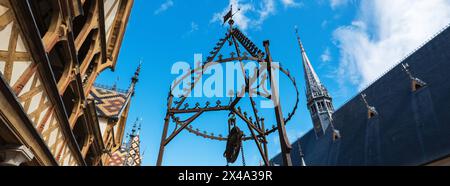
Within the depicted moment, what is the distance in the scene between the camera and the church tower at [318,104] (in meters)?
36.8

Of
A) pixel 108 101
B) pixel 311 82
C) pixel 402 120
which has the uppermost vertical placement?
pixel 311 82

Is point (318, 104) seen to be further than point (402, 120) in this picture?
Yes

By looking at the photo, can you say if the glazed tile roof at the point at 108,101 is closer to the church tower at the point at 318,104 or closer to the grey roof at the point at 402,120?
the grey roof at the point at 402,120

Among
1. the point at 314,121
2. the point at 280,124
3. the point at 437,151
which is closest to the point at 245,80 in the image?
the point at 280,124

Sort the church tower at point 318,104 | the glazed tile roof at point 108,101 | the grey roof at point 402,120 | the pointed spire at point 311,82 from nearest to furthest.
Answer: the glazed tile roof at point 108,101 → the grey roof at point 402,120 → the church tower at point 318,104 → the pointed spire at point 311,82

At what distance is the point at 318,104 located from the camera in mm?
39844

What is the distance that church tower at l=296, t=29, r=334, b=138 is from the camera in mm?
36750

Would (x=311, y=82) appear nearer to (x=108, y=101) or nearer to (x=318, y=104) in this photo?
(x=318, y=104)

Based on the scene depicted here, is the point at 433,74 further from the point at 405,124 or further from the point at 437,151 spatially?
the point at 437,151

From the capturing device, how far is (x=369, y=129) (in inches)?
1030

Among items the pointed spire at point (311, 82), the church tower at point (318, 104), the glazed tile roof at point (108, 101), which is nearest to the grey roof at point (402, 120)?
the church tower at point (318, 104)

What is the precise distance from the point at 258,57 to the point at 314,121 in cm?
3792

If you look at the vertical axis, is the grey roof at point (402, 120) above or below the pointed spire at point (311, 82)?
below

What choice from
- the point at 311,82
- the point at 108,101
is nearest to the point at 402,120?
the point at 311,82
